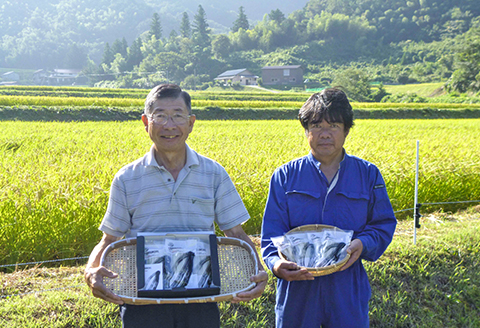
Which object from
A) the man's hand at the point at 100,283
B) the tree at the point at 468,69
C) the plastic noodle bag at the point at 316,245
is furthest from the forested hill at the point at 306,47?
the man's hand at the point at 100,283

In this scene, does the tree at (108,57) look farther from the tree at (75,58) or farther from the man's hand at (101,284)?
the man's hand at (101,284)

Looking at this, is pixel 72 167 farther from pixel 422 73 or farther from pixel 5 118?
pixel 422 73

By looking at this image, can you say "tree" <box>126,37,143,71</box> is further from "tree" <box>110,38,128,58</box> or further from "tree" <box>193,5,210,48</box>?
"tree" <box>193,5,210,48</box>

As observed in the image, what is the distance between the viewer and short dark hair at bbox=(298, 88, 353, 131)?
1.74m

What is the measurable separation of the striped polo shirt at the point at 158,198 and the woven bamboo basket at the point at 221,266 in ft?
0.32

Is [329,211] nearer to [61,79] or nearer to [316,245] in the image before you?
[316,245]

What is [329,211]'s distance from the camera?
178cm

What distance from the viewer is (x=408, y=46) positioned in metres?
87.2

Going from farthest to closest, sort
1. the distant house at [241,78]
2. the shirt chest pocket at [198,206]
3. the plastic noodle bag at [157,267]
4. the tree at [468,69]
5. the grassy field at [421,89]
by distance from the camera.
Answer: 1. the distant house at [241,78]
2. the grassy field at [421,89]
3. the tree at [468,69]
4. the shirt chest pocket at [198,206]
5. the plastic noodle bag at [157,267]

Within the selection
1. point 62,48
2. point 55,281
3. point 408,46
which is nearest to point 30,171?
point 55,281

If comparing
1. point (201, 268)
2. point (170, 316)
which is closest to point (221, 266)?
point (201, 268)

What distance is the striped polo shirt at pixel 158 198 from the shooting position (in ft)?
5.64

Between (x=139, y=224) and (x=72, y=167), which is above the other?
(x=139, y=224)

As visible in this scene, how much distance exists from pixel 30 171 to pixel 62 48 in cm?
13967
